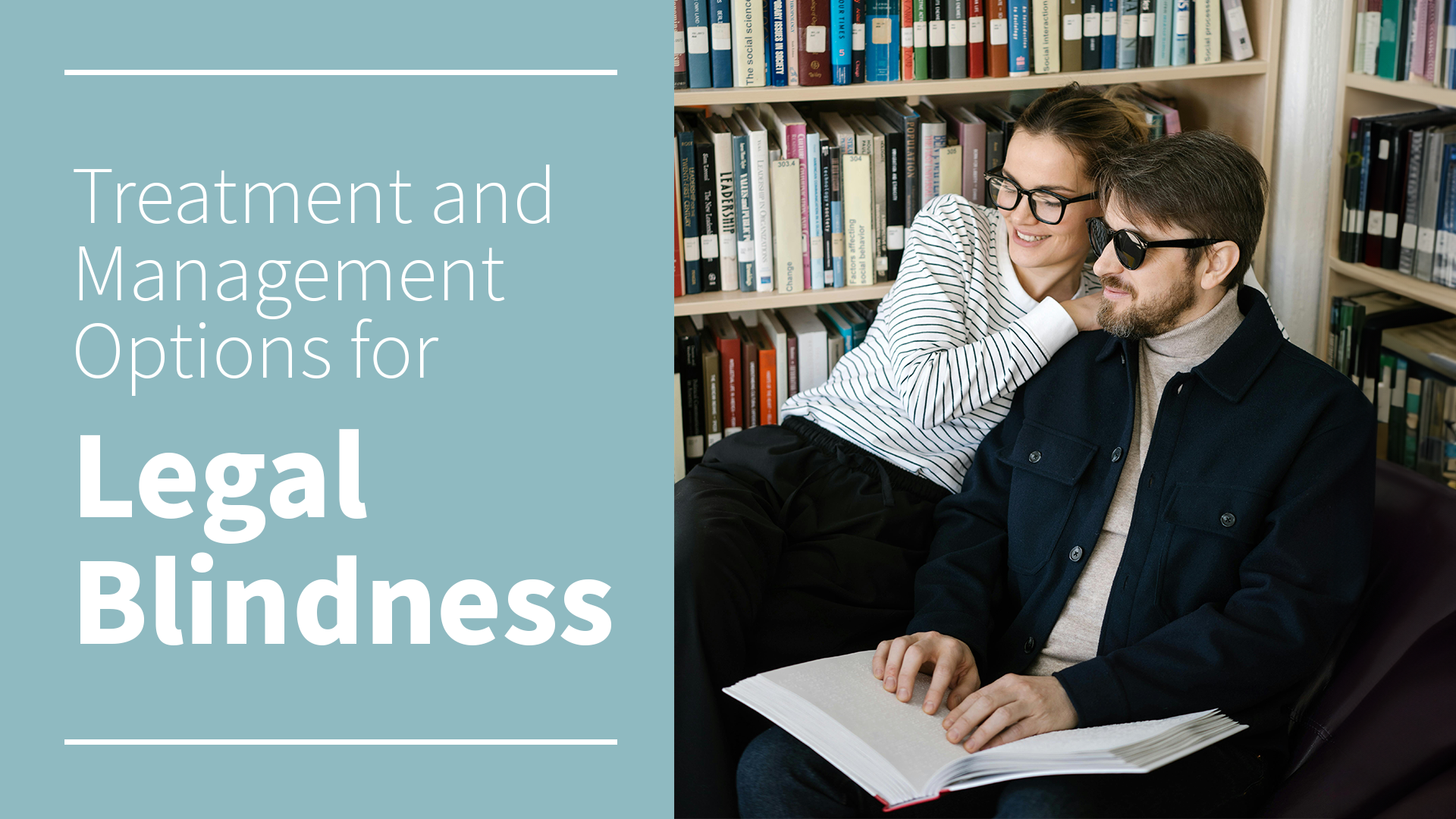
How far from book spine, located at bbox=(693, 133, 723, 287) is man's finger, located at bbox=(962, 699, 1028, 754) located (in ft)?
3.50

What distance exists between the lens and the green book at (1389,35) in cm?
208

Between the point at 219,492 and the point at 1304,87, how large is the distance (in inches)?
78.1

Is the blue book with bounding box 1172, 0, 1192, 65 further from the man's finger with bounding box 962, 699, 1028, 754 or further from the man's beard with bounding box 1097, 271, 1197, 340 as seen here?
the man's finger with bounding box 962, 699, 1028, 754

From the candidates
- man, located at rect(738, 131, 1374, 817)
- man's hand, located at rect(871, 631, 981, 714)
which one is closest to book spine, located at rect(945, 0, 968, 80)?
man, located at rect(738, 131, 1374, 817)

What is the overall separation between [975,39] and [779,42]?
1.18 feet

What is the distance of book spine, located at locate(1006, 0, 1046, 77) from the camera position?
2.14 meters

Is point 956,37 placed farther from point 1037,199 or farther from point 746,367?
point 746,367

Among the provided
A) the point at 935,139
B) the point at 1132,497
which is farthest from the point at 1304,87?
the point at 1132,497

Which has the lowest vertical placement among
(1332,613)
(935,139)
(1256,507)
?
(1332,613)

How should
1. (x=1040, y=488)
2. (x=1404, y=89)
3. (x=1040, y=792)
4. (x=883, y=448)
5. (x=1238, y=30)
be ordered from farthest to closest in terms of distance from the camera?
(x=1238, y=30) < (x=1404, y=89) < (x=883, y=448) < (x=1040, y=488) < (x=1040, y=792)

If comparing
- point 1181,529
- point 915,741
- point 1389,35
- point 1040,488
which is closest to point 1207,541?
point 1181,529

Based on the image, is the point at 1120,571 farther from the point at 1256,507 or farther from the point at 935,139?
the point at 935,139

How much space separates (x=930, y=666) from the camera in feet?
4.95

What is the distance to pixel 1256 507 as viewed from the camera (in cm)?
149
